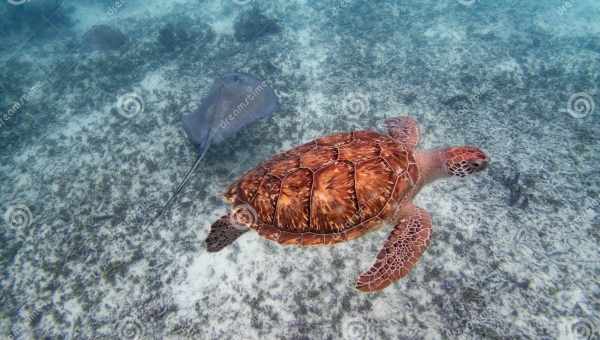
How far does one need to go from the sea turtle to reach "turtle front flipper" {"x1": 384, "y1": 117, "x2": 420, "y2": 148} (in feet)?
1.92

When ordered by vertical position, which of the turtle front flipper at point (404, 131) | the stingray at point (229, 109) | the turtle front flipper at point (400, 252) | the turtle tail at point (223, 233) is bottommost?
the turtle front flipper at point (400, 252)

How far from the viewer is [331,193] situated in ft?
10.6

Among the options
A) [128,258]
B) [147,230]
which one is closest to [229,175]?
[147,230]

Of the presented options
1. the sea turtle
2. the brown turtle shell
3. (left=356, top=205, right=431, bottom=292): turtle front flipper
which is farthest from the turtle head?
(left=356, top=205, right=431, bottom=292): turtle front flipper

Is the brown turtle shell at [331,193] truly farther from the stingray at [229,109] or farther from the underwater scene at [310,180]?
the stingray at [229,109]

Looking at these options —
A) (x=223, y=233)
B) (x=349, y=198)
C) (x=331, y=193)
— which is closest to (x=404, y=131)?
(x=349, y=198)

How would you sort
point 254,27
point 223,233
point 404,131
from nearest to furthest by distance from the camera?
point 223,233, point 404,131, point 254,27

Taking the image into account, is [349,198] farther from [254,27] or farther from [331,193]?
[254,27]

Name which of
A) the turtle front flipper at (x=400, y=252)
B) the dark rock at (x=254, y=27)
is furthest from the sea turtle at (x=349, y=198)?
the dark rock at (x=254, y=27)

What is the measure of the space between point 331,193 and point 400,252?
1009 millimetres

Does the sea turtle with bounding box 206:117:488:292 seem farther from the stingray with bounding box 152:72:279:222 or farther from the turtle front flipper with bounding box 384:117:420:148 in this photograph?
the stingray with bounding box 152:72:279:222

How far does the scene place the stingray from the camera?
5.23 meters

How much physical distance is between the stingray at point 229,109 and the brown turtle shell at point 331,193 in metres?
2.09

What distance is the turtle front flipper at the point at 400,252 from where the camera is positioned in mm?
3076
